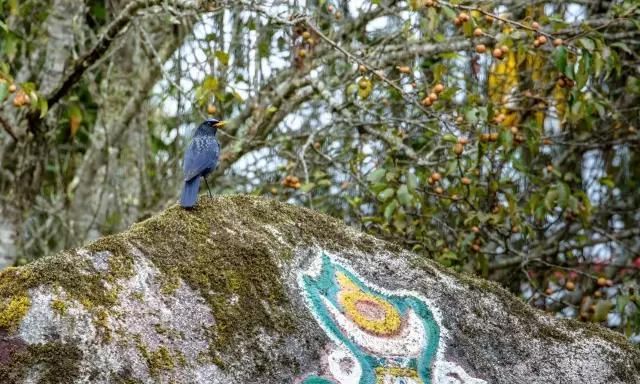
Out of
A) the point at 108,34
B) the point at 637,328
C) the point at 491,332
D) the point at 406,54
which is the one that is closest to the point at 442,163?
the point at 406,54

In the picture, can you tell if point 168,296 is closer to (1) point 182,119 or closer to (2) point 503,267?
(2) point 503,267

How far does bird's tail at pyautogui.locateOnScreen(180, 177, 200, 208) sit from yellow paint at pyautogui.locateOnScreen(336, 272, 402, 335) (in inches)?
24.5

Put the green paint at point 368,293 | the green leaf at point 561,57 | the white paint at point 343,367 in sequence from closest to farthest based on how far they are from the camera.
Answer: the white paint at point 343,367 → the green paint at point 368,293 → the green leaf at point 561,57

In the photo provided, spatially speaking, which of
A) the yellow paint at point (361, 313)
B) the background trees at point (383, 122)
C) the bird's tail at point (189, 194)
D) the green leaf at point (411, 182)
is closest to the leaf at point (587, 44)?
the background trees at point (383, 122)

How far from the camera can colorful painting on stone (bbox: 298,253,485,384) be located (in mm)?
3889

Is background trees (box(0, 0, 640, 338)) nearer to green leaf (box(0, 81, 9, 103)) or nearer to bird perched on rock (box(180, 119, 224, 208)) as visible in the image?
green leaf (box(0, 81, 9, 103))

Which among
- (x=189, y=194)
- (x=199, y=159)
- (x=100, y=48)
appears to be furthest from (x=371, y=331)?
(x=100, y=48)

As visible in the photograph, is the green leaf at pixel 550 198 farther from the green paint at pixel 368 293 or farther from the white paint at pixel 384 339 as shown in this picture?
the white paint at pixel 384 339

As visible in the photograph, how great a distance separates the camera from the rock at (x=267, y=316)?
342cm

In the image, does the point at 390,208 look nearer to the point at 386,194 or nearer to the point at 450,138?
the point at 386,194

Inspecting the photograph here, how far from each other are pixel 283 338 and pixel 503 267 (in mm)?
4088

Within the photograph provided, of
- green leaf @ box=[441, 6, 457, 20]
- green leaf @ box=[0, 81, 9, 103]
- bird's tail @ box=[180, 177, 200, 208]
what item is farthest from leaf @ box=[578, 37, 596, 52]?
green leaf @ box=[0, 81, 9, 103]

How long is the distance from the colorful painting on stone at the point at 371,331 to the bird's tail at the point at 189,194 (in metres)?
0.51

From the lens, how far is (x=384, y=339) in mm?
4059
